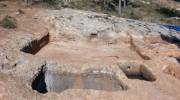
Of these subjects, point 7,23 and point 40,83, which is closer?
point 40,83

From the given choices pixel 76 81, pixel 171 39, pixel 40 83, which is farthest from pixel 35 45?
pixel 171 39

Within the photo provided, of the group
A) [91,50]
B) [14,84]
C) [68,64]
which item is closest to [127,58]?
[91,50]

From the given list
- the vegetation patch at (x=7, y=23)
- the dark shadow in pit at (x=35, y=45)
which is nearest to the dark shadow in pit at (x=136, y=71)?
the dark shadow in pit at (x=35, y=45)

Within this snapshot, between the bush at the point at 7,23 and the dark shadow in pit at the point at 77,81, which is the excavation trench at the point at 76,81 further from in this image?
the bush at the point at 7,23

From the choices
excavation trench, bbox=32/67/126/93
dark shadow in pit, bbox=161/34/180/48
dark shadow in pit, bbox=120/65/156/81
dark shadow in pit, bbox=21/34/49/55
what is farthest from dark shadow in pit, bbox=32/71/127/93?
dark shadow in pit, bbox=161/34/180/48

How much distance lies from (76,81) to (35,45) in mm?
3897

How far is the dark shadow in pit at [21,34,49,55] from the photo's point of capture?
64.4ft

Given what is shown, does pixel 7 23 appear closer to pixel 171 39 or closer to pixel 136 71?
pixel 136 71

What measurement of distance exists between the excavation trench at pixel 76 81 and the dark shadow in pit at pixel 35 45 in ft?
7.49

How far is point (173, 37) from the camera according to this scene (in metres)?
23.3

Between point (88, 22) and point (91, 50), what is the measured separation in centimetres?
226

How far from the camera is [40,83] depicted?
17.2 m

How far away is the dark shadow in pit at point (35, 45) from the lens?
64.4 feet

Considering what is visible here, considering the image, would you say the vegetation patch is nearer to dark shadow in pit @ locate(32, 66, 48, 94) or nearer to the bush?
the bush
